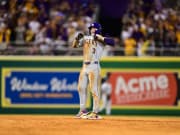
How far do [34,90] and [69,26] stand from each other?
9.94ft

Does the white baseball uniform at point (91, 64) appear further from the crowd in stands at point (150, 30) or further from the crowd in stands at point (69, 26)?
the crowd in stands at point (150, 30)

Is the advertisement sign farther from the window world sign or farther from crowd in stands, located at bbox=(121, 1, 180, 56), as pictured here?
the window world sign

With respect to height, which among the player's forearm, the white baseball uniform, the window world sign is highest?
the player's forearm

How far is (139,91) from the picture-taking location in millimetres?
20922

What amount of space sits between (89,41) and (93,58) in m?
0.46

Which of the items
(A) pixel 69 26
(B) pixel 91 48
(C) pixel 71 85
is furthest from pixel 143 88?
(B) pixel 91 48

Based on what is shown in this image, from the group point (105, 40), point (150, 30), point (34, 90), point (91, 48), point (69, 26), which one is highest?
point (69, 26)

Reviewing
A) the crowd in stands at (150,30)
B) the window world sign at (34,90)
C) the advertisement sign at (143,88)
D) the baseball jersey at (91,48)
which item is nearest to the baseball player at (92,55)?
the baseball jersey at (91,48)

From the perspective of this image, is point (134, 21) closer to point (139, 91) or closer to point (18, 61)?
point (139, 91)

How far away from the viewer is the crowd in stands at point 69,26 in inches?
808

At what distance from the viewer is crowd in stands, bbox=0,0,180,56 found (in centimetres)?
2052

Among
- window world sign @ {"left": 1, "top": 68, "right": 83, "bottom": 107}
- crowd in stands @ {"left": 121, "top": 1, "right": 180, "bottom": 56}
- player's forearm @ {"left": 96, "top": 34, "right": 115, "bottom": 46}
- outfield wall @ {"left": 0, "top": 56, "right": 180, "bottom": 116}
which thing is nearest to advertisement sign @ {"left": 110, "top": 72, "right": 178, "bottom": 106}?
outfield wall @ {"left": 0, "top": 56, "right": 180, "bottom": 116}

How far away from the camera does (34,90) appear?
68.2ft

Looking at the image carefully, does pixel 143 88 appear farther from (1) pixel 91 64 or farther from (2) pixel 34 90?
(1) pixel 91 64
